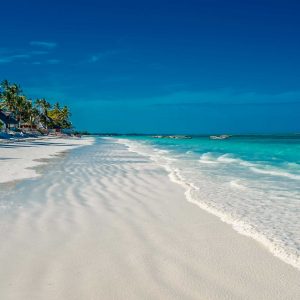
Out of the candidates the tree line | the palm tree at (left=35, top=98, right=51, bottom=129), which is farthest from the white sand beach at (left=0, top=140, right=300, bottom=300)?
the palm tree at (left=35, top=98, right=51, bottom=129)

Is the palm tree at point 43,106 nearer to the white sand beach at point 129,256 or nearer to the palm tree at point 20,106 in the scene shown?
the palm tree at point 20,106

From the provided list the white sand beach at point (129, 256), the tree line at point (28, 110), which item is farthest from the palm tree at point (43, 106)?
the white sand beach at point (129, 256)

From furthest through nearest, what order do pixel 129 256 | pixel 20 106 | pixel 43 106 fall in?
pixel 43 106
pixel 20 106
pixel 129 256

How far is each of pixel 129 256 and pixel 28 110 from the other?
286 ft

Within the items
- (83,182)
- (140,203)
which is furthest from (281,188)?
(83,182)

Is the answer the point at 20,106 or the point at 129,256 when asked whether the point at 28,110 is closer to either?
the point at 20,106

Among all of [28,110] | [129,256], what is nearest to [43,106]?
[28,110]

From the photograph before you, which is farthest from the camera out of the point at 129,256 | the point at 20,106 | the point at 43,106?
the point at 43,106

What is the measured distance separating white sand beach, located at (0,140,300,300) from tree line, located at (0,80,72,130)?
63375 millimetres

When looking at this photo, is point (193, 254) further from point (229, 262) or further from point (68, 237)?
point (68, 237)

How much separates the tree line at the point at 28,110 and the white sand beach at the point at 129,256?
208 feet

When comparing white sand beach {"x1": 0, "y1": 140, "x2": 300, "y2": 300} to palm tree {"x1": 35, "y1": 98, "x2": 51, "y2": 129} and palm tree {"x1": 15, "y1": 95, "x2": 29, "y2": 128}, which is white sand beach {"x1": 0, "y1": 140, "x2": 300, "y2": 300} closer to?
palm tree {"x1": 15, "y1": 95, "x2": 29, "y2": 128}

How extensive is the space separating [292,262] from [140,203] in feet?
14.5

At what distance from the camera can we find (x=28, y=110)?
85.9 metres
